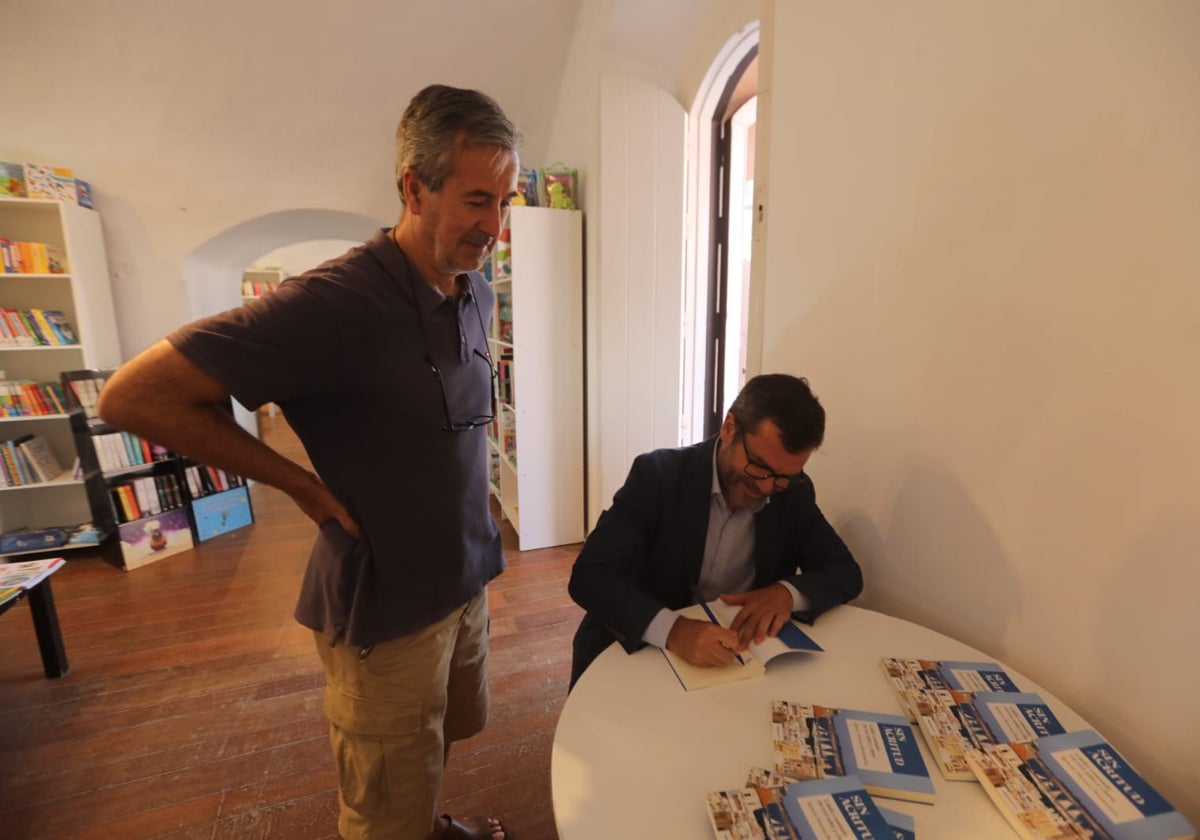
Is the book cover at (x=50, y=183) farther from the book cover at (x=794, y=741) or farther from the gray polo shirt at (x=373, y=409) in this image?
the book cover at (x=794, y=741)

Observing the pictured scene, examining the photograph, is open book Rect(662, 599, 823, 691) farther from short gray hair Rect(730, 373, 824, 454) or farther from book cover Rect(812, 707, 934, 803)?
short gray hair Rect(730, 373, 824, 454)

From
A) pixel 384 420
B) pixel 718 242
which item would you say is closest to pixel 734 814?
pixel 384 420

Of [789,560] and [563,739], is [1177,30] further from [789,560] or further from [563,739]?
[563,739]

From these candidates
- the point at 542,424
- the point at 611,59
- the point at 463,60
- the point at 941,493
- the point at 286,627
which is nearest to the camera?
the point at 941,493

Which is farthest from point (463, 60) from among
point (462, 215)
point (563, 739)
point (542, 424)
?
point (563, 739)

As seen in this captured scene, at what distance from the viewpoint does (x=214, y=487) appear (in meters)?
3.46

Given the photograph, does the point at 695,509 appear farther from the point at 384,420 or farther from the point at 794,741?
the point at 384,420

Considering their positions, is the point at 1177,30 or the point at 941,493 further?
the point at 941,493

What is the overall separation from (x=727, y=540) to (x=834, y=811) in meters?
0.65

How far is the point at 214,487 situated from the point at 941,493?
13.1 ft

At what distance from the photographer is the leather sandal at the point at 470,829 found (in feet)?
4.58

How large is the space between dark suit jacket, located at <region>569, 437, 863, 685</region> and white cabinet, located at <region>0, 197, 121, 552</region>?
341 cm

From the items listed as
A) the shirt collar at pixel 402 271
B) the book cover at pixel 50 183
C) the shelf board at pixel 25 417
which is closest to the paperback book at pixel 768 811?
the shirt collar at pixel 402 271

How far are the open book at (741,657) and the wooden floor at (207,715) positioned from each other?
2.89ft
